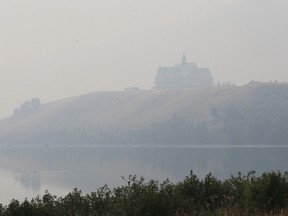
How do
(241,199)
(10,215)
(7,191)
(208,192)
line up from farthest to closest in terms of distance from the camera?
(7,191) → (208,192) → (241,199) → (10,215)

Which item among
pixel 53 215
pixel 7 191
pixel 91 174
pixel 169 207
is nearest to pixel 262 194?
pixel 169 207

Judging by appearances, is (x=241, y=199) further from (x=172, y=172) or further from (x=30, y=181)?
(x=172, y=172)

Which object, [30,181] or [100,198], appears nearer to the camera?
[100,198]

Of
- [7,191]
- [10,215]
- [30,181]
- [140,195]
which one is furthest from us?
[30,181]

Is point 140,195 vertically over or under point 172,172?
over

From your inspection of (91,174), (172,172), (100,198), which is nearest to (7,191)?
(91,174)

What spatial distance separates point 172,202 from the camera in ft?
57.3

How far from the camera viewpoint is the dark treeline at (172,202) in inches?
651

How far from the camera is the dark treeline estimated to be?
54.3ft

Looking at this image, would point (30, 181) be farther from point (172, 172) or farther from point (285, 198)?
point (285, 198)

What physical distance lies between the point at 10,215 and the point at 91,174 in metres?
124

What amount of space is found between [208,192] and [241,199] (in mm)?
1893

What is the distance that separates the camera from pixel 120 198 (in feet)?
65.0

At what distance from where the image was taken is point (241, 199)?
19203mm
